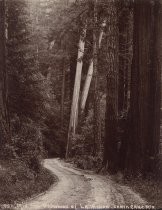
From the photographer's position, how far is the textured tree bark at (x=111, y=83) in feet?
56.1

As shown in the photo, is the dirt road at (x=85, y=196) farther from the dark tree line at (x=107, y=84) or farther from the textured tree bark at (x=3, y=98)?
the textured tree bark at (x=3, y=98)

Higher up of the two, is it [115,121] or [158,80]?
[158,80]

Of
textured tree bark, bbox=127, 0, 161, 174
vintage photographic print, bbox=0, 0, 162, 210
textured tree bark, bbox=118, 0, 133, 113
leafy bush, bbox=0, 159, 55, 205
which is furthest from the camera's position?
textured tree bark, bbox=118, 0, 133, 113

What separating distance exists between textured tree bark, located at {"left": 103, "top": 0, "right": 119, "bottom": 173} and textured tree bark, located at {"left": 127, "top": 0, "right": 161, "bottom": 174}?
247 cm

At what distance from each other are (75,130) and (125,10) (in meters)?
14.4

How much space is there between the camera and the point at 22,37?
2170 centimetres

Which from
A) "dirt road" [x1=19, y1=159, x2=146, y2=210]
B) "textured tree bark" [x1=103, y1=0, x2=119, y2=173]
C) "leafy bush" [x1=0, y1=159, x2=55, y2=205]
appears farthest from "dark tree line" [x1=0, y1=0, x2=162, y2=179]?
"dirt road" [x1=19, y1=159, x2=146, y2=210]

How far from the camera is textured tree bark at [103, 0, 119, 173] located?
17.1 metres

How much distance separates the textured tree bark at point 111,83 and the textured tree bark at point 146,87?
247 centimetres

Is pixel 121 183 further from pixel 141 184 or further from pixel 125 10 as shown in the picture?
pixel 125 10

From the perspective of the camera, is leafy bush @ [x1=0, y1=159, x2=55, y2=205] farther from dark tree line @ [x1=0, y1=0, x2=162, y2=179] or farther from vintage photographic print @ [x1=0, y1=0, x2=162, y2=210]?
dark tree line @ [x1=0, y1=0, x2=162, y2=179]

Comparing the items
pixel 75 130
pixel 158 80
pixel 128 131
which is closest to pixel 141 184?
pixel 128 131

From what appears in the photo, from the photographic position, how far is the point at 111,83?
17.8 m

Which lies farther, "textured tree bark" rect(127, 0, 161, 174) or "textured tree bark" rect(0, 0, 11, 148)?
"textured tree bark" rect(127, 0, 161, 174)
